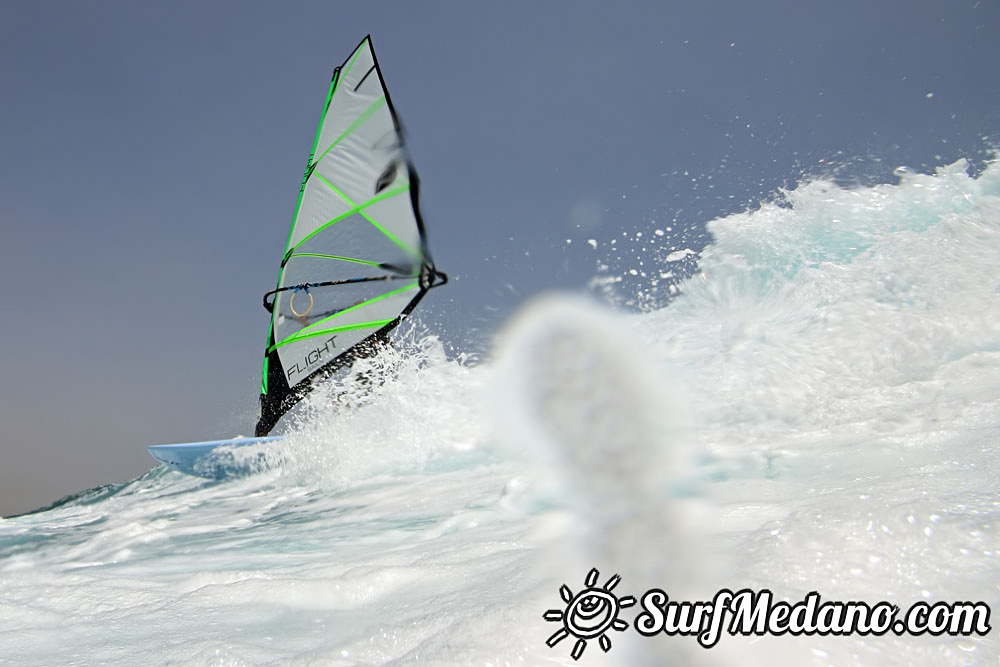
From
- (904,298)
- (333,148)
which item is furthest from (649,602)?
(333,148)

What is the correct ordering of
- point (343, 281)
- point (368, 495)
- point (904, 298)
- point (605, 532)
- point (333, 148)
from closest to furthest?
point (605, 532) < point (368, 495) < point (904, 298) < point (343, 281) < point (333, 148)

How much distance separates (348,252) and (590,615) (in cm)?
598

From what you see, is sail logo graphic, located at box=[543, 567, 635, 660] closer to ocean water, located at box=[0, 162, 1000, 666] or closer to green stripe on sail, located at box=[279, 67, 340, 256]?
ocean water, located at box=[0, 162, 1000, 666]

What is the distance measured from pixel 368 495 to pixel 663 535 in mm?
3106

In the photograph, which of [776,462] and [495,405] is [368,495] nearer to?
[776,462]

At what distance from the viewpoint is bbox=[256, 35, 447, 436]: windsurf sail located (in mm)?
6184

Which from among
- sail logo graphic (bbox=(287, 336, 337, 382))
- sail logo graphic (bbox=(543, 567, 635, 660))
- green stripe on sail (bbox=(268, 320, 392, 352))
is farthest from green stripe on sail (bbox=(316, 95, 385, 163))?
sail logo graphic (bbox=(543, 567, 635, 660))

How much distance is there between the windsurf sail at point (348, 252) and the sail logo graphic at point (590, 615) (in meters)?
5.27

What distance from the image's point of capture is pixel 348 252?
6434 millimetres

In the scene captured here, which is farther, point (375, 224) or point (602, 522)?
point (375, 224)

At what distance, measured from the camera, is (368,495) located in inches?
147

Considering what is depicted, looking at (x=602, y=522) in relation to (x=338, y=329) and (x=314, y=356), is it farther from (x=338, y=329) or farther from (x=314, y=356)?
(x=314, y=356)

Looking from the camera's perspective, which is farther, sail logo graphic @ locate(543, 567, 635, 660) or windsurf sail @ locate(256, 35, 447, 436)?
windsurf sail @ locate(256, 35, 447, 436)

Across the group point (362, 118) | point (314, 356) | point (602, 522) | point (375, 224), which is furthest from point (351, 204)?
point (602, 522)
